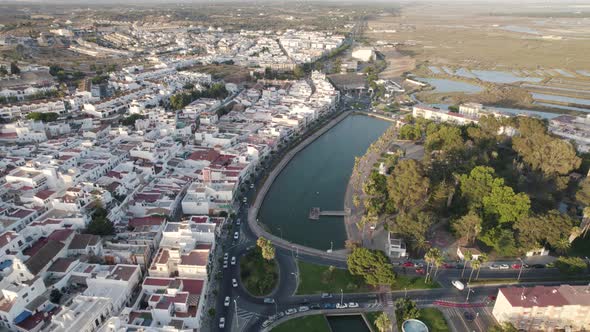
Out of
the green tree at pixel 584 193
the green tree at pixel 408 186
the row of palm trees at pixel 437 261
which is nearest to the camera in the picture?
the row of palm trees at pixel 437 261

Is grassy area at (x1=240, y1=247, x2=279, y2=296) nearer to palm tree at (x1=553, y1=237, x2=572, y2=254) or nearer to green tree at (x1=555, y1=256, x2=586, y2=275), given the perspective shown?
green tree at (x1=555, y1=256, x2=586, y2=275)

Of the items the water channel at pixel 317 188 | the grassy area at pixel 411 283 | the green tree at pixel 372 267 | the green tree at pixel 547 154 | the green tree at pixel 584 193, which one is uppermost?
the green tree at pixel 547 154

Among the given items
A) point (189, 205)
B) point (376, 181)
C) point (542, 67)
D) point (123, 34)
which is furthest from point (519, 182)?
point (123, 34)

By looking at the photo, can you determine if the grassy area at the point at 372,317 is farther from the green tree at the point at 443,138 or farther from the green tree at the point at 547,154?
the green tree at the point at 443,138

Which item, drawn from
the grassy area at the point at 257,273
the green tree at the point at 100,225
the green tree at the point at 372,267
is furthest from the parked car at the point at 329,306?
the green tree at the point at 100,225

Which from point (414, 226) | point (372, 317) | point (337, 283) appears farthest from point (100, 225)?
point (414, 226)

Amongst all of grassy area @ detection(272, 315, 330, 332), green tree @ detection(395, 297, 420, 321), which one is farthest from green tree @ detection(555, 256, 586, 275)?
grassy area @ detection(272, 315, 330, 332)
